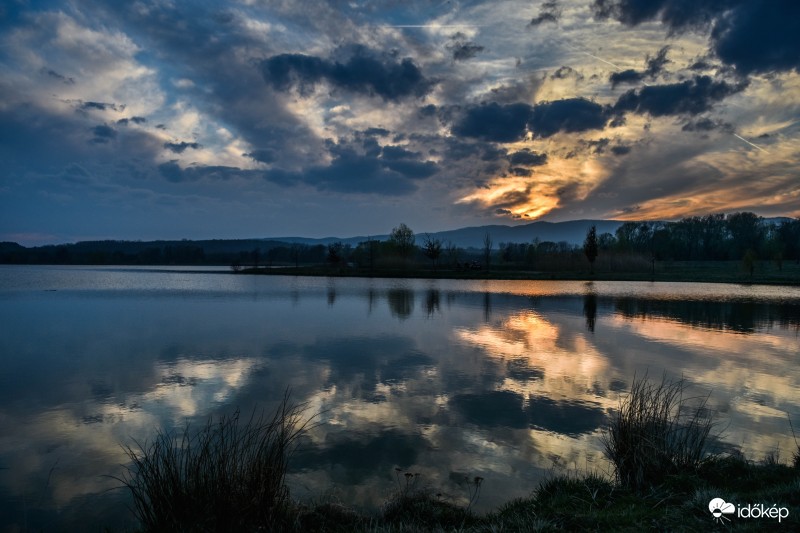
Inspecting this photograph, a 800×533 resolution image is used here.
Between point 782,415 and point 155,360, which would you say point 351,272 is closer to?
point 155,360

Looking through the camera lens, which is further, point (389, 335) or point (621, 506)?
point (389, 335)

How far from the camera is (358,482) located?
7.02m

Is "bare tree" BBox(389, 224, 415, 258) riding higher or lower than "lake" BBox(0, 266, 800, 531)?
higher

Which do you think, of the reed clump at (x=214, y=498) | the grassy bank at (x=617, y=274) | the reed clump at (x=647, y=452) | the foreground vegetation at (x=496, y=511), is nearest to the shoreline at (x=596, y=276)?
the grassy bank at (x=617, y=274)

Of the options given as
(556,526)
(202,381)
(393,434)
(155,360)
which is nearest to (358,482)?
(393,434)

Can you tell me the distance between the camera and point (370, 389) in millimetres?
12000

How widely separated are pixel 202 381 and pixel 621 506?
1079 cm

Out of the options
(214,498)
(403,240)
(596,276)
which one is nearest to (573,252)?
(596,276)

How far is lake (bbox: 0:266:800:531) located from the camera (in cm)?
726

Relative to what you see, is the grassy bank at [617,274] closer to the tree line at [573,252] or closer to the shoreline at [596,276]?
the shoreline at [596,276]

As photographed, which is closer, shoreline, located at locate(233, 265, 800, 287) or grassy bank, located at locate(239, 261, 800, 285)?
shoreline, located at locate(233, 265, 800, 287)

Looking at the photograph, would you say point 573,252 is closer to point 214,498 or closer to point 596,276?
point 596,276

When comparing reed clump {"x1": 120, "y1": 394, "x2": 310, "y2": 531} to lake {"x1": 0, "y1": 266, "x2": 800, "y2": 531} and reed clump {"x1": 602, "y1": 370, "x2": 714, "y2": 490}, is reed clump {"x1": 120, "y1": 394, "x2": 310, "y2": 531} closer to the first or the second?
lake {"x1": 0, "y1": 266, "x2": 800, "y2": 531}

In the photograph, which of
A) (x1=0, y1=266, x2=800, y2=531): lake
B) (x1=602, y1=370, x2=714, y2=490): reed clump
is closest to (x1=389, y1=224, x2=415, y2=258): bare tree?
(x1=0, y1=266, x2=800, y2=531): lake
